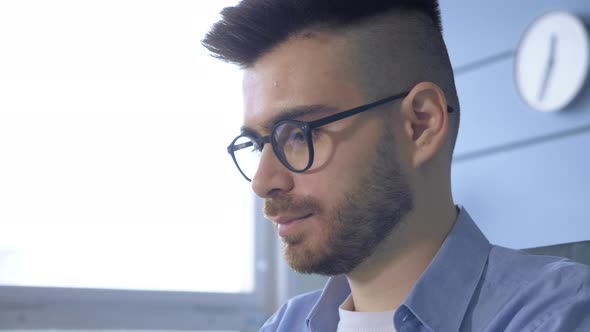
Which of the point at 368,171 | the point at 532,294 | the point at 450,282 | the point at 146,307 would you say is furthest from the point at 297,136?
the point at 146,307

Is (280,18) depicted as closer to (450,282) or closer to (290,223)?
(290,223)

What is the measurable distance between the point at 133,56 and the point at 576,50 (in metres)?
1.55

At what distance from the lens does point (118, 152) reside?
244cm

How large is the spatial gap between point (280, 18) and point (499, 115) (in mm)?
1599

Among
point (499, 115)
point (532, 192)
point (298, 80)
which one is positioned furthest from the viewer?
point (499, 115)

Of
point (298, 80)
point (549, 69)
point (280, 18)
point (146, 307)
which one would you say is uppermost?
point (549, 69)

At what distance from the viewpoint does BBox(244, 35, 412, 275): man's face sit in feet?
3.87

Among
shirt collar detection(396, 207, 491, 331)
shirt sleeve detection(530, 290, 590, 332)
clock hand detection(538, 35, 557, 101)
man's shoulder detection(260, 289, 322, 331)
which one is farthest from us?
clock hand detection(538, 35, 557, 101)

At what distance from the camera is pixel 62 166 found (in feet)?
7.50

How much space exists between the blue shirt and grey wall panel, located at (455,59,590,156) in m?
1.42

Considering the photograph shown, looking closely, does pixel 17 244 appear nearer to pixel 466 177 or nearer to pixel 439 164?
pixel 439 164

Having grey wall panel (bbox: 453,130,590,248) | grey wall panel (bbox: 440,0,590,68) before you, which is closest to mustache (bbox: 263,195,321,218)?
grey wall panel (bbox: 453,130,590,248)

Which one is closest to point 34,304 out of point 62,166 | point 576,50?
point 62,166

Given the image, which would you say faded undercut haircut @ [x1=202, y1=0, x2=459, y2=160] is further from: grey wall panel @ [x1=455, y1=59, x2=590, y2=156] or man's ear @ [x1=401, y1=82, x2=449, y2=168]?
grey wall panel @ [x1=455, y1=59, x2=590, y2=156]
